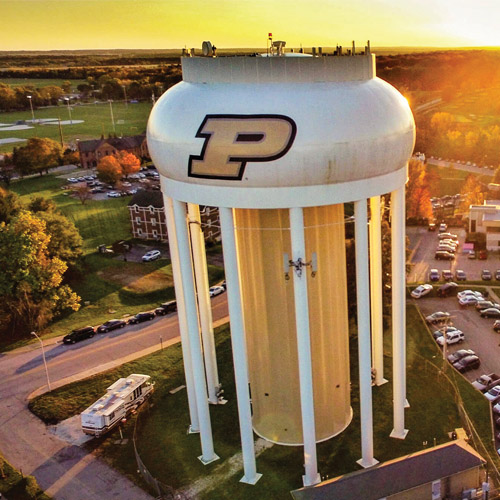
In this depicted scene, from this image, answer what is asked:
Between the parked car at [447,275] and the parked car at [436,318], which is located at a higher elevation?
the parked car at [436,318]

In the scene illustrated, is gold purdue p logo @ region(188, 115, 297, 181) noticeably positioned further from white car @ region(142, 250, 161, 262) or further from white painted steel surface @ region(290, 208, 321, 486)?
white car @ region(142, 250, 161, 262)

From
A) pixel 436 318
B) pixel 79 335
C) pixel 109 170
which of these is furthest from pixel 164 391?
pixel 109 170

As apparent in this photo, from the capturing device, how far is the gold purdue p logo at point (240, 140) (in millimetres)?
25094

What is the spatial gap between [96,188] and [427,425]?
92030 mm

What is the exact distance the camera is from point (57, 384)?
45.7m

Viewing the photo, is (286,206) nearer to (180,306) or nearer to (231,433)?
(180,306)

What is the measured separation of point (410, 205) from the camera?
86.2m

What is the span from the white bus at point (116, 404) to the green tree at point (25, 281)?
1806cm

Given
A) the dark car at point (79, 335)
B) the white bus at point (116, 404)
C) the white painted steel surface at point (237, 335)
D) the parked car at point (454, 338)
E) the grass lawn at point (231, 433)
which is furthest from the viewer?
the dark car at point (79, 335)

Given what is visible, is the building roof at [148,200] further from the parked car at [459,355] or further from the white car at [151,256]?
the parked car at [459,355]

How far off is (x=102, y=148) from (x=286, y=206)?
112 metres

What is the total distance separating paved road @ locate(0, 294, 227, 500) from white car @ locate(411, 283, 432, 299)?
20052mm

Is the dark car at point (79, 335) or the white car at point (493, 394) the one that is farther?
the dark car at point (79, 335)

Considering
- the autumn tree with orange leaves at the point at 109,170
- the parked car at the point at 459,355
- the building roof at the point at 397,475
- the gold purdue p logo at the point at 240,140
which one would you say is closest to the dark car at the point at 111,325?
the parked car at the point at 459,355
